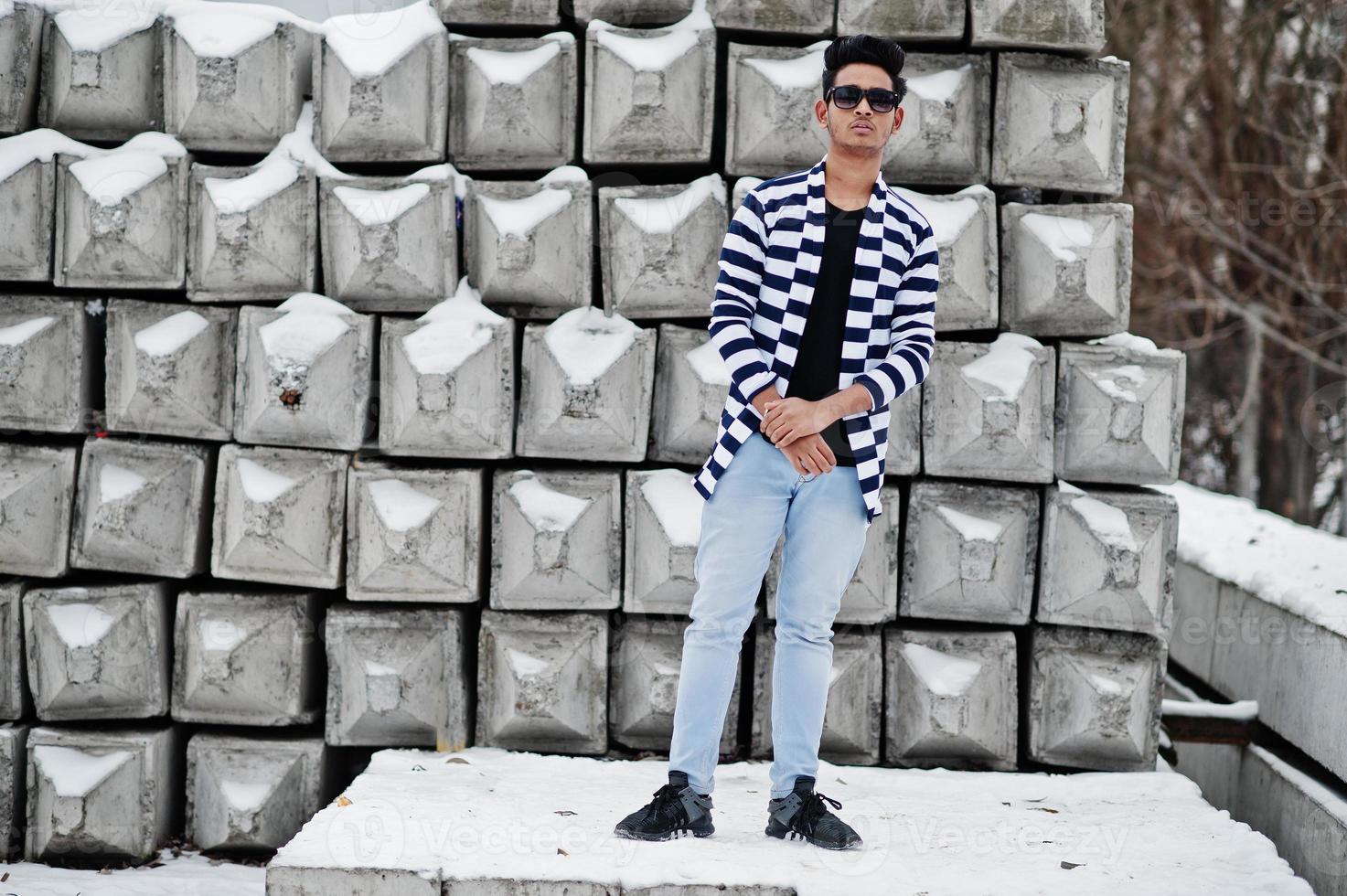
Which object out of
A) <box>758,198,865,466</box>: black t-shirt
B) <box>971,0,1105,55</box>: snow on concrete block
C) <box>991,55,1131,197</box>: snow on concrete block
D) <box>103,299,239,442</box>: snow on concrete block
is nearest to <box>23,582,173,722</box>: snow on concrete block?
<box>103,299,239,442</box>: snow on concrete block

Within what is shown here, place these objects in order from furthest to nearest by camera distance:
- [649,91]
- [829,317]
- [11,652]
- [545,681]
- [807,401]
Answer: [11,652] < [545,681] < [649,91] < [829,317] < [807,401]

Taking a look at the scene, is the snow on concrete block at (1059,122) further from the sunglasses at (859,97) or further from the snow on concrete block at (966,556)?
the sunglasses at (859,97)

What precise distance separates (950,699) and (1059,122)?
1.99 meters

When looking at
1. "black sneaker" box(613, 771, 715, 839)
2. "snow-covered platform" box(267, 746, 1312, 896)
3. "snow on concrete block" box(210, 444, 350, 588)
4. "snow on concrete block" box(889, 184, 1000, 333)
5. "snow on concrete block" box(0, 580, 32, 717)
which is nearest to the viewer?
"snow-covered platform" box(267, 746, 1312, 896)

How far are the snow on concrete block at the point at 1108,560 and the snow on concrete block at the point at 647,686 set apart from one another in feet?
3.78

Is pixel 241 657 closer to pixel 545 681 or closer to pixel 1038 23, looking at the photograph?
pixel 545 681

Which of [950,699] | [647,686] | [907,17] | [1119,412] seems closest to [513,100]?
[907,17]

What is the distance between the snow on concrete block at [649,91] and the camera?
419cm

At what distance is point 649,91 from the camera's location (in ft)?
13.7

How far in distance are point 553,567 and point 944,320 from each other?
5.15 feet

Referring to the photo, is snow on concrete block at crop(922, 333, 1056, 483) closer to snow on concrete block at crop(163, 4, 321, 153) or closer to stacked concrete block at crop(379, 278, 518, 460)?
stacked concrete block at crop(379, 278, 518, 460)

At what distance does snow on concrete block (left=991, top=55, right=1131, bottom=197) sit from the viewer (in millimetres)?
4246

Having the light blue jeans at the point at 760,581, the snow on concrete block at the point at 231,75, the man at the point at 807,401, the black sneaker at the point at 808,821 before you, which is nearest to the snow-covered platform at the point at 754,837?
the black sneaker at the point at 808,821

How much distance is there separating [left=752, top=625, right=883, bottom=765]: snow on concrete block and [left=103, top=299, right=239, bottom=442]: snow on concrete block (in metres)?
2.02
